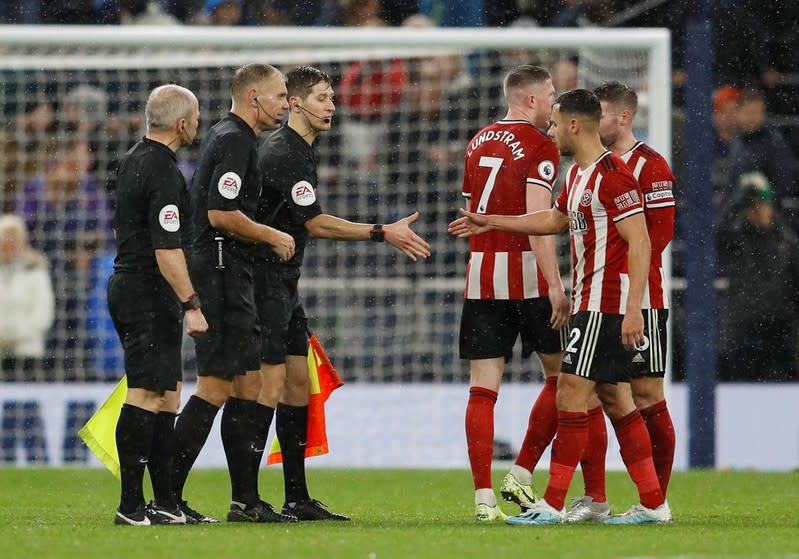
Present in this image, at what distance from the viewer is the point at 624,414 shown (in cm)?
686

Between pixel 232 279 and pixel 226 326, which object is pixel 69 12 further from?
pixel 226 326

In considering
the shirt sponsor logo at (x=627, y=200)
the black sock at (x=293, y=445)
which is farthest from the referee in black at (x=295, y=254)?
the shirt sponsor logo at (x=627, y=200)

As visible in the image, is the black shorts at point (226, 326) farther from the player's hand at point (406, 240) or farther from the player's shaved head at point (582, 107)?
the player's shaved head at point (582, 107)

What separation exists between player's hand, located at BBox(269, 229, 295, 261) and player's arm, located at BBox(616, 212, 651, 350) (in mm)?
1561

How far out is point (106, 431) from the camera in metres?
7.26

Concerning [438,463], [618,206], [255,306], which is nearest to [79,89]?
[438,463]

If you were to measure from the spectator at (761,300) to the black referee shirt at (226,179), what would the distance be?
618 centimetres

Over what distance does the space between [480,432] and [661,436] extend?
92 cm

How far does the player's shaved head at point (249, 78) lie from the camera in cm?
705

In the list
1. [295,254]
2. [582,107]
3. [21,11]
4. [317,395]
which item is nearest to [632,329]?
[582,107]

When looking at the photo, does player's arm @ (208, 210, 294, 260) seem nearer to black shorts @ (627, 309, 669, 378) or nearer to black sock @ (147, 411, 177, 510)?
black sock @ (147, 411, 177, 510)

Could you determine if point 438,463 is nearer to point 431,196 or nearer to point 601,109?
point 431,196

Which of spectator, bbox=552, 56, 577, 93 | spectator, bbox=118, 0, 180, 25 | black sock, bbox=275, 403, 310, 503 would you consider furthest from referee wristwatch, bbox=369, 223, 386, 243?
spectator, bbox=118, 0, 180, 25

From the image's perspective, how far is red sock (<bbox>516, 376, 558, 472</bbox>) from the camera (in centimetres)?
740
